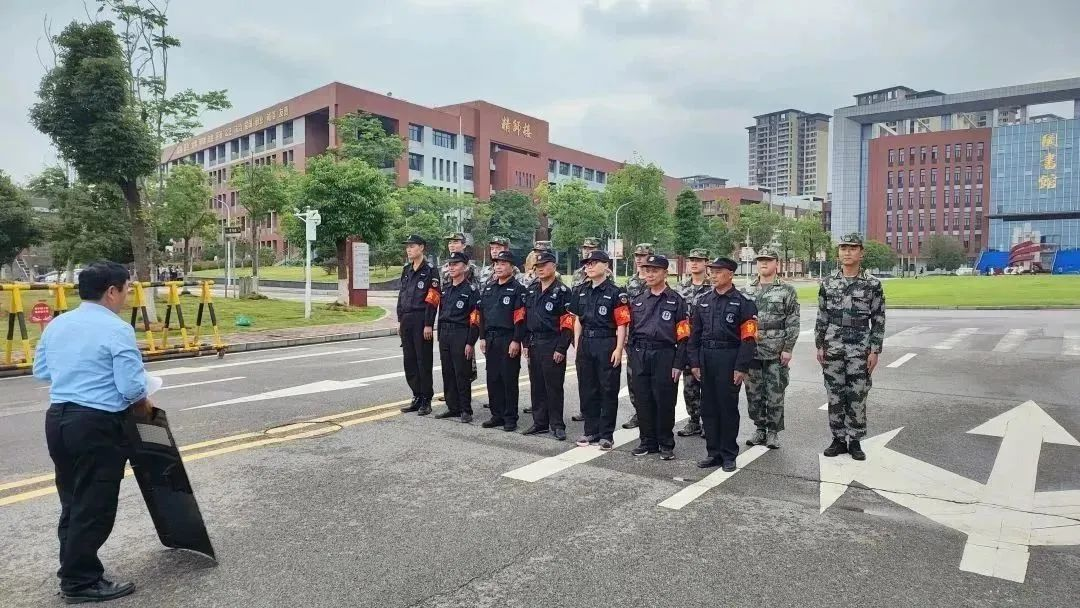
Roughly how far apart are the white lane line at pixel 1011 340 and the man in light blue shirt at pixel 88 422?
15.6 m

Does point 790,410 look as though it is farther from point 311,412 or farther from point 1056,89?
point 1056,89

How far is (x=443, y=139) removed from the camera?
73625 millimetres

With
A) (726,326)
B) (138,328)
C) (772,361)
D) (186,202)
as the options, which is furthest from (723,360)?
(186,202)

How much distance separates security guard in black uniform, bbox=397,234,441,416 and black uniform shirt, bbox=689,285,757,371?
316cm

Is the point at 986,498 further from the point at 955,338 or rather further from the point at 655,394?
the point at 955,338

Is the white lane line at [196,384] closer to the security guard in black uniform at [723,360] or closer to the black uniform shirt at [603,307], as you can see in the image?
the black uniform shirt at [603,307]

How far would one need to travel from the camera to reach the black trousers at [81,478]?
136 inches

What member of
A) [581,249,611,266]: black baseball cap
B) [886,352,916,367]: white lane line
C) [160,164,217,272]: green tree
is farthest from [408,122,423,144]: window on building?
[581,249,611,266]: black baseball cap

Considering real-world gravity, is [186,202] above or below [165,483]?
above

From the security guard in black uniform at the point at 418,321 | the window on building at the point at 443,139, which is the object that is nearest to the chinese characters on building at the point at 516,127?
the window on building at the point at 443,139

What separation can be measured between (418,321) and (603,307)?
2.51 m

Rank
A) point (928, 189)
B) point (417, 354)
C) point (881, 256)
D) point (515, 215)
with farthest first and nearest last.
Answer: point (928, 189) → point (881, 256) → point (515, 215) → point (417, 354)

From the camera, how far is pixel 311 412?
789cm

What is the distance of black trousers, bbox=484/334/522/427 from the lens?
724 centimetres
